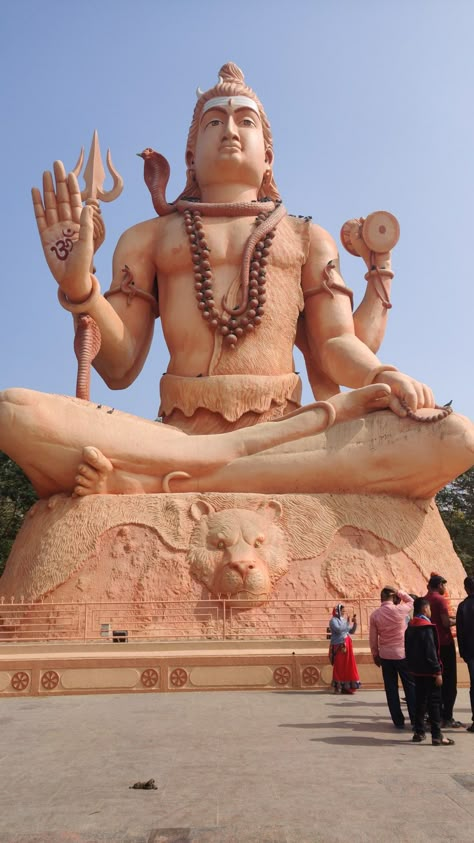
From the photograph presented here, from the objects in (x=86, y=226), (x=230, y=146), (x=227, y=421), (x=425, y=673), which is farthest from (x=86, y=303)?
(x=425, y=673)

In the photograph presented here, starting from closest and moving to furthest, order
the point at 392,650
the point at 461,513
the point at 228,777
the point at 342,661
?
the point at 228,777 < the point at 392,650 < the point at 342,661 < the point at 461,513

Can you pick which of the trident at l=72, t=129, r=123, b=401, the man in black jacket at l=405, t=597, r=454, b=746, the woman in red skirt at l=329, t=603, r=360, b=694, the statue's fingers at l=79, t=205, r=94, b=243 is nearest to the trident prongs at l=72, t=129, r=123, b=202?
the trident at l=72, t=129, r=123, b=401

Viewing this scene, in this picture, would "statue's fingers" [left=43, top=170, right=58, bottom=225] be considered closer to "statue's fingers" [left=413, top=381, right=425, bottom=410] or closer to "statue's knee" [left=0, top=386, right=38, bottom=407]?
"statue's knee" [left=0, top=386, right=38, bottom=407]

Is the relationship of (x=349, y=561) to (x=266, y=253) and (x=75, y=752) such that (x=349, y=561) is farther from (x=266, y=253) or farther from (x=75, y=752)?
(x=75, y=752)

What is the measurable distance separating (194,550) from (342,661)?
7.88 feet

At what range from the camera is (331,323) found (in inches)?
381

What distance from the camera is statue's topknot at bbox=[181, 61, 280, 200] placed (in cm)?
1020

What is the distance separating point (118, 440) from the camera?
8172mm

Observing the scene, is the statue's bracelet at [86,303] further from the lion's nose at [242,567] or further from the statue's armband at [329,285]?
the lion's nose at [242,567]

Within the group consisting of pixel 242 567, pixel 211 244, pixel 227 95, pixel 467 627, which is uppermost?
pixel 227 95

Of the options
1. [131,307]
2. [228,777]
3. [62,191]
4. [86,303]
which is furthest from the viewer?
[131,307]

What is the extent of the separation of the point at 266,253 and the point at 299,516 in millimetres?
3438

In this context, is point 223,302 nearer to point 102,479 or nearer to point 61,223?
point 61,223

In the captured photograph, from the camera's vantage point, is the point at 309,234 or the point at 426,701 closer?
the point at 426,701
